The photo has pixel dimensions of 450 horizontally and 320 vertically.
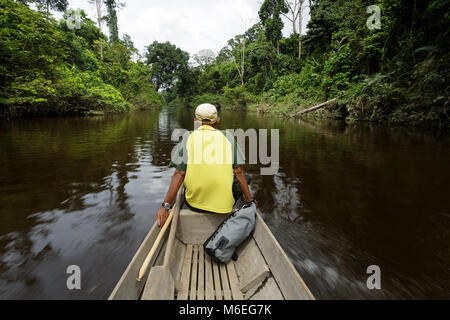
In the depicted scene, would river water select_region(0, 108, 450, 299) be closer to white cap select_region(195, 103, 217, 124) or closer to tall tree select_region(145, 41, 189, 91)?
white cap select_region(195, 103, 217, 124)

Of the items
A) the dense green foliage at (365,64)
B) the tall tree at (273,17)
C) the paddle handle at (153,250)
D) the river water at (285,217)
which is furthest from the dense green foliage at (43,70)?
the tall tree at (273,17)

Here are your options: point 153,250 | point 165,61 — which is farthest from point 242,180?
point 165,61

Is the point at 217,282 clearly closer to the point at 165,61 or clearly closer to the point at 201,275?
the point at 201,275

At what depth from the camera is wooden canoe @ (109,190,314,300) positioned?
139cm

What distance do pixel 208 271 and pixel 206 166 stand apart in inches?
36.3

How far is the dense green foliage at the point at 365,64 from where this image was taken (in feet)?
26.7

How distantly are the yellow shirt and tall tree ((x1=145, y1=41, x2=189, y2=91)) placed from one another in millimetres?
51810

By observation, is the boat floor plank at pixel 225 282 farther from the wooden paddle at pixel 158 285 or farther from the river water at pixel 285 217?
the river water at pixel 285 217

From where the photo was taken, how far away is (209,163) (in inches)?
83.7

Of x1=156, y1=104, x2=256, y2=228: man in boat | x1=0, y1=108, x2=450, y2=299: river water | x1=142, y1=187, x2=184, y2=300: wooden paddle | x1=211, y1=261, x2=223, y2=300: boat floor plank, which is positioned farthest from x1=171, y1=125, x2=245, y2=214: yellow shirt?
x1=0, y1=108, x2=450, y2=299: river water

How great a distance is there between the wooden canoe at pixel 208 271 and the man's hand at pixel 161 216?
0.11m

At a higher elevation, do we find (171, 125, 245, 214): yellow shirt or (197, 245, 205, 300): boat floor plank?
(171, 125, 245, 214): yellow shirt
